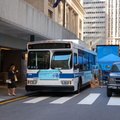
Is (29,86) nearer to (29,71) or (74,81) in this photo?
(29,71)

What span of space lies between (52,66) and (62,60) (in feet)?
2.11

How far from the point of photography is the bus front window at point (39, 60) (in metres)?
14.3

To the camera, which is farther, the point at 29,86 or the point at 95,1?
the point at 95,1

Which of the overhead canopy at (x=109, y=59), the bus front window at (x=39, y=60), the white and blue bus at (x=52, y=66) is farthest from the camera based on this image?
the overhead canopy at (x=109, y=59)

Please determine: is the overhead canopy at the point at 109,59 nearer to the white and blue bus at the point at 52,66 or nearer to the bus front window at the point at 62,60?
the white and blue bus at the point at 52,66

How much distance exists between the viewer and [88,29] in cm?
16738

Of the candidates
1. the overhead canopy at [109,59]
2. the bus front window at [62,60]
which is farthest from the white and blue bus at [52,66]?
the overhead canopy at [109,59]

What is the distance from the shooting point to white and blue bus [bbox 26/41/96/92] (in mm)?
14055

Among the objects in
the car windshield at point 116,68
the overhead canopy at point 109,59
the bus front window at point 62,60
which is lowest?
the car windshield at point 116,68

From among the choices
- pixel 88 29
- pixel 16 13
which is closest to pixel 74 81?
pixel 16 13

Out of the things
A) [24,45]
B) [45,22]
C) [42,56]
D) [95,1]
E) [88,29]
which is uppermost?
[95,1]

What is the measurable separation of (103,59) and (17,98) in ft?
45.3

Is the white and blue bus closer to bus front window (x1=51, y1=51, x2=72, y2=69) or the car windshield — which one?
bus front window (x1=51, y1=51, x2=72, y2=69)

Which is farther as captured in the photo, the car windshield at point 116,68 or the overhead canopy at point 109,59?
the overhead canopy at point 109,59
